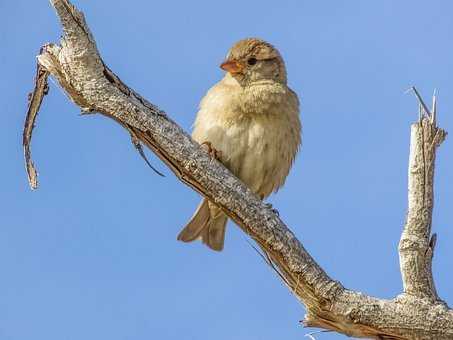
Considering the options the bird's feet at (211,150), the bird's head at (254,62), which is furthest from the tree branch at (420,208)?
the bird's head at (254,62)

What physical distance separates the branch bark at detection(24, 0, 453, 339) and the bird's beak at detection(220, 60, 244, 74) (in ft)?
4.72

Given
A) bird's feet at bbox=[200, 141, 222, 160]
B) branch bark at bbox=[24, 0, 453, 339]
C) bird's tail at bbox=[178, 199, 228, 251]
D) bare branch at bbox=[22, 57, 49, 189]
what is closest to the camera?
branch bark at bbox=[24, 0, 453, 339]

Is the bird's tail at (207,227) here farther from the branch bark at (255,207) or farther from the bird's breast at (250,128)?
the branch bark at (255,207)

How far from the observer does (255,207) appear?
346 centimetres

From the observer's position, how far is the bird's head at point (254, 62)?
483 centimetres

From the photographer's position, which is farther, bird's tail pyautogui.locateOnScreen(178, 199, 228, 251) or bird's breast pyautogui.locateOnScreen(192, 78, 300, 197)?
bird's tail pyautogui.locateOnScreen(178, 199, 228, 251)

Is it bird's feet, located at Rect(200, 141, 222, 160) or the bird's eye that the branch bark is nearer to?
bird's feet, located at Rect(200, 141, 222, 160)

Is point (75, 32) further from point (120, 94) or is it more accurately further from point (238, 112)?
point (238, 112)

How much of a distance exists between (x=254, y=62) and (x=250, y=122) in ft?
1.65

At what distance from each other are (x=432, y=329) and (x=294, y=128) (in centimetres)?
161

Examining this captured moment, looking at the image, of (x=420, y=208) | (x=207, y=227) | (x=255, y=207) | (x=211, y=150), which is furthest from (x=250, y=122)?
(x=420, y=208)

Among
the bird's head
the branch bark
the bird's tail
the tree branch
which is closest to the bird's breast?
the bird's head

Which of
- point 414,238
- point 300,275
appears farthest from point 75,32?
point 414,238

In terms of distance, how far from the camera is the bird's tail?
4.94m
